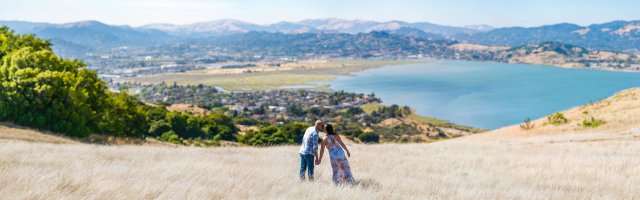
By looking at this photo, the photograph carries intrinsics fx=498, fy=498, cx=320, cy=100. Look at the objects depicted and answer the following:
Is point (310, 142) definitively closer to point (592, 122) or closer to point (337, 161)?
point (337, 161)

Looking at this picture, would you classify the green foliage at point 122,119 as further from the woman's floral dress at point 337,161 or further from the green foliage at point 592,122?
the green foliage at point 592,122

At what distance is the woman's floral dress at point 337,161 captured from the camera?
10852 millimetres

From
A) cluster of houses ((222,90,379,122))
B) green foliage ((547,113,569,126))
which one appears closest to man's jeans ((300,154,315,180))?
green foliage ((547,113,569,126))

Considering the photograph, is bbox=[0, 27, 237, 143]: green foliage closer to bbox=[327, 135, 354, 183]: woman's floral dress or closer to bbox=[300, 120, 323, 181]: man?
bbox=[300, 120, 323, 181]: man

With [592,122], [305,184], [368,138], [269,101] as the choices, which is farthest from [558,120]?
[269,101]

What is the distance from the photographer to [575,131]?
38.5m

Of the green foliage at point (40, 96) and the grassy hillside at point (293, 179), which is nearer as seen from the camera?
the grassy hillside at point (293, 179)

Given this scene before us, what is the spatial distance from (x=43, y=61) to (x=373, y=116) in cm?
10549

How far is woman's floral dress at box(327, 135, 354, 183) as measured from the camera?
1085 centimetres

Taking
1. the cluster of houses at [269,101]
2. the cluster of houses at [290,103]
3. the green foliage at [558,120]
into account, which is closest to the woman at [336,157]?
the green foliage at [558,120]

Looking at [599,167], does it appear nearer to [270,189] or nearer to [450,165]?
[450,165]

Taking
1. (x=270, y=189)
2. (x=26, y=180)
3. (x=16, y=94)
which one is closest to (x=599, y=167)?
(x=270, y=189)

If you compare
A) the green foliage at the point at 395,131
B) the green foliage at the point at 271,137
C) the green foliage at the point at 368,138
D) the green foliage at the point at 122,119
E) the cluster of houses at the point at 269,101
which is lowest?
the cluster of houses at the point at 269,101

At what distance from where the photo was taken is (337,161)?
10.9 m
